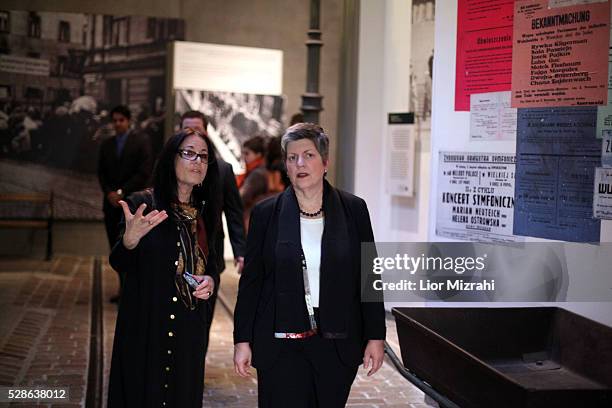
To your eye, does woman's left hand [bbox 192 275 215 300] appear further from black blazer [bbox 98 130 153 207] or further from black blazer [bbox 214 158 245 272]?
black blazer [bbox 98 130 153 207]

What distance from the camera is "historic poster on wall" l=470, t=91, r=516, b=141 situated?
5.64 m

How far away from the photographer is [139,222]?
4250mm

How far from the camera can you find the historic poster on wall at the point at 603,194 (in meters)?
4.71

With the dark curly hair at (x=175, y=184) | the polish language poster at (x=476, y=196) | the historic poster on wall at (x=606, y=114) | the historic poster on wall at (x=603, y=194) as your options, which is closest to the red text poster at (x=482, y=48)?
the polish language poster at (x=476, y=196)

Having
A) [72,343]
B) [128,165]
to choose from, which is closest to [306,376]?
[72,343]

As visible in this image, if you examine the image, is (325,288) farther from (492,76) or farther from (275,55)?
(275,55)

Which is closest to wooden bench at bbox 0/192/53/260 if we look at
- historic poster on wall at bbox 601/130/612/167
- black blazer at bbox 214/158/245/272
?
black blazer at bbox 214/158/245/272

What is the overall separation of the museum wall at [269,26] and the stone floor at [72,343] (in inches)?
164

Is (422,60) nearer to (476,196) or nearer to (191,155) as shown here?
(476,196)

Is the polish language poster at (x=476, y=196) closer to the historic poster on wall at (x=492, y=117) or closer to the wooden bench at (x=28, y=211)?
the historic poster on wall at (x=492, y=117)

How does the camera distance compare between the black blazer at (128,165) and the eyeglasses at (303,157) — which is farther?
the black blazer at (128,165)

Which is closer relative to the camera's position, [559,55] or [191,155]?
[191,155]

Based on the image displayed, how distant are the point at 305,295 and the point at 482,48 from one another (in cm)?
266

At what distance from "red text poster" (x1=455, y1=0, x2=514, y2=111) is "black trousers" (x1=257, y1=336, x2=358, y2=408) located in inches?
95.2
